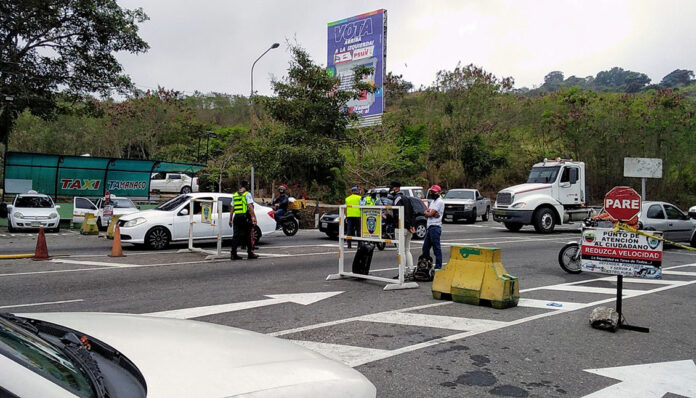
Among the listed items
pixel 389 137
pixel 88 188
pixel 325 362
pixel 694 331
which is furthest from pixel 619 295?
pixel 389 137

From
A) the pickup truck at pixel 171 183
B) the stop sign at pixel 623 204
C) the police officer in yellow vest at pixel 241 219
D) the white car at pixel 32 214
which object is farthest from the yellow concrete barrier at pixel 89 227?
the pickup truck at pixel 171 183

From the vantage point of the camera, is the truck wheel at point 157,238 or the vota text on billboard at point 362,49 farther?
the vota text on billboard at point 362,49

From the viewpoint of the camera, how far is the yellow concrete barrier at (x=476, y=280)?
309 inches

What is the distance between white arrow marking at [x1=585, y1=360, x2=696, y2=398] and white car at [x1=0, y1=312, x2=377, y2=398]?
3.18m

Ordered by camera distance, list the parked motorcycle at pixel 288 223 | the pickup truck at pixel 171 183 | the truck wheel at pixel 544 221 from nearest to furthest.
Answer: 1. the parked motorcycle at pixel 288 223
2. the truck wheel at pixel 544 221
3. the pickup truck at pixel 171 183

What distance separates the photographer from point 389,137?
36.2 m

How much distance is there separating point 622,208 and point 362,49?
29.0m

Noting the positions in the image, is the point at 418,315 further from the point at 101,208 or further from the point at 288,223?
the point at 101,208

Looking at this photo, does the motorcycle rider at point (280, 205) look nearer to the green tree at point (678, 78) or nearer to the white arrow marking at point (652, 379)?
the white arrow marking at point (652, 379)

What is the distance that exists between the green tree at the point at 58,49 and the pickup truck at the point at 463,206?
55.5 feet

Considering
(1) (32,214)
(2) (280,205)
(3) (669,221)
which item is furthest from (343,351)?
(1) (32,214)

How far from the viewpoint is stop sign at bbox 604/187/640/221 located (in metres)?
6.79

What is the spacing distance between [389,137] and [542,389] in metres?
32.2

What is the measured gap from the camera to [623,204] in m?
6.89
